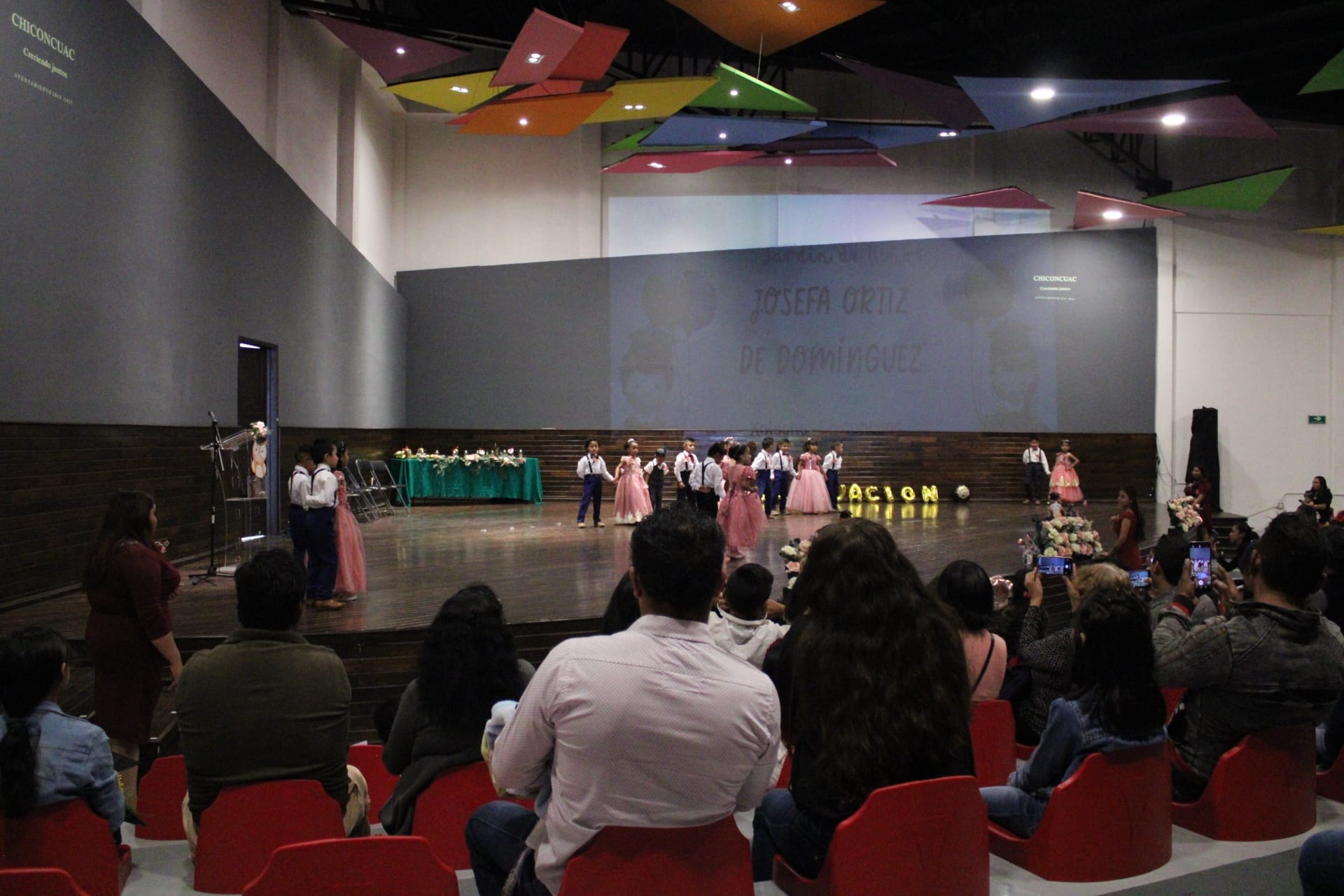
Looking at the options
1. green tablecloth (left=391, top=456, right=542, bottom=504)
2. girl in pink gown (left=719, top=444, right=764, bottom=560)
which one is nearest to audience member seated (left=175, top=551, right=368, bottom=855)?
girl in pink gown (left=719, top=444, right=764, bottom=560)

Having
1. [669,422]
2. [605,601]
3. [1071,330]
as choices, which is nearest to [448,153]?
[669,422]

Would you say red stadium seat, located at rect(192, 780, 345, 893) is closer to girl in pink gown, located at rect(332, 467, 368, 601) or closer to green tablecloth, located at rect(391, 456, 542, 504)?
girl in pink gown, located at rect(332, 467, 368, 601)

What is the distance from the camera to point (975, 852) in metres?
2.17

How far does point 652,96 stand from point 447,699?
1059 cm

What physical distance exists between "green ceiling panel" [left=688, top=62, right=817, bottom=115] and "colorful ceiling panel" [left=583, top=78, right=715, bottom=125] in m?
0.19

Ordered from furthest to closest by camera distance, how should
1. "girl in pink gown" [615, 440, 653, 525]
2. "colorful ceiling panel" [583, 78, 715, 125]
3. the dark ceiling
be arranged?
"girl in pink gown" [615, 440, 653, 525] < the dark ceiling < "colorful ceiling panel" [583, 78, 715, 125]

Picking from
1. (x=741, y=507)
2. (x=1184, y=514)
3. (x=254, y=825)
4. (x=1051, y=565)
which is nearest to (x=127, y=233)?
(x=741, y=507)

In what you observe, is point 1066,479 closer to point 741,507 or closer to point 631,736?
point 741,507

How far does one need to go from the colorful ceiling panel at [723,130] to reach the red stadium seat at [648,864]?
1204 centimetres

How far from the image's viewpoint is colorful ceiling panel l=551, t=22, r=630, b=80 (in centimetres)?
1002

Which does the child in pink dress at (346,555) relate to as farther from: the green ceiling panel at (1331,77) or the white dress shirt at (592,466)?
the green ceiling panel at (1331,77)

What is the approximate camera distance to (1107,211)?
16734mm

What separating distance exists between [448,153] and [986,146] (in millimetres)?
9731

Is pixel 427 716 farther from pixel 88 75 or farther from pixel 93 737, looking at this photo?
pixel 88 75
